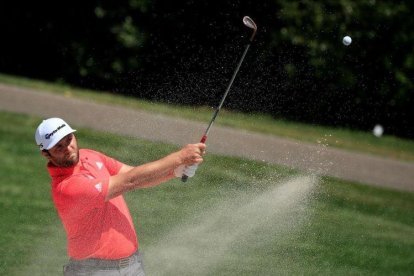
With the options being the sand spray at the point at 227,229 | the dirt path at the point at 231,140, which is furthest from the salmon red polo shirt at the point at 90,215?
the dirt path at the point at 231,140

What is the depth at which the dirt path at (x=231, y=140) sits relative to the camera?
1334 cm

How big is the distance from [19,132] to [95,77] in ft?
15.0

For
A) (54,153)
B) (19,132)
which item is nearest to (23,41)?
(19,132)

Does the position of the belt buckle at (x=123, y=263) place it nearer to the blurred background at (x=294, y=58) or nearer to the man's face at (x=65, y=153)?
the man's face at (x=65, y=153)

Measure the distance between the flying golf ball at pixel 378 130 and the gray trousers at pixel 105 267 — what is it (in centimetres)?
1032

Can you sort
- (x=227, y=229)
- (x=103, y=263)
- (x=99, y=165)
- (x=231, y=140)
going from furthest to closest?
(x=231, y=140)
(x=227, y=229)
(x=99, y=165)
(x=103, y=263)

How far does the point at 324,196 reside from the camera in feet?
39.1

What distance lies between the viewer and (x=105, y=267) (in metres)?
6.56

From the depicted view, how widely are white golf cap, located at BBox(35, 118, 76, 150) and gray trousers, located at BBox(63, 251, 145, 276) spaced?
2.70 feet

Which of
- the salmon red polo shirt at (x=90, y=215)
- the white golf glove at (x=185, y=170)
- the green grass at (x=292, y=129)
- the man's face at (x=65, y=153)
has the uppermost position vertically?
the white golf glove at (x=185, y=170)

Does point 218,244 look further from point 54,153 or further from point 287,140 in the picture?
point 287,140

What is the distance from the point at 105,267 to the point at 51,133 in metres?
0.97

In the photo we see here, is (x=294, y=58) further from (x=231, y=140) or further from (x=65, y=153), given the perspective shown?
(x=65, y=153)

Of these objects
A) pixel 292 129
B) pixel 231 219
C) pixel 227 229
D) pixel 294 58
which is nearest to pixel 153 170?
pixel 227 229
